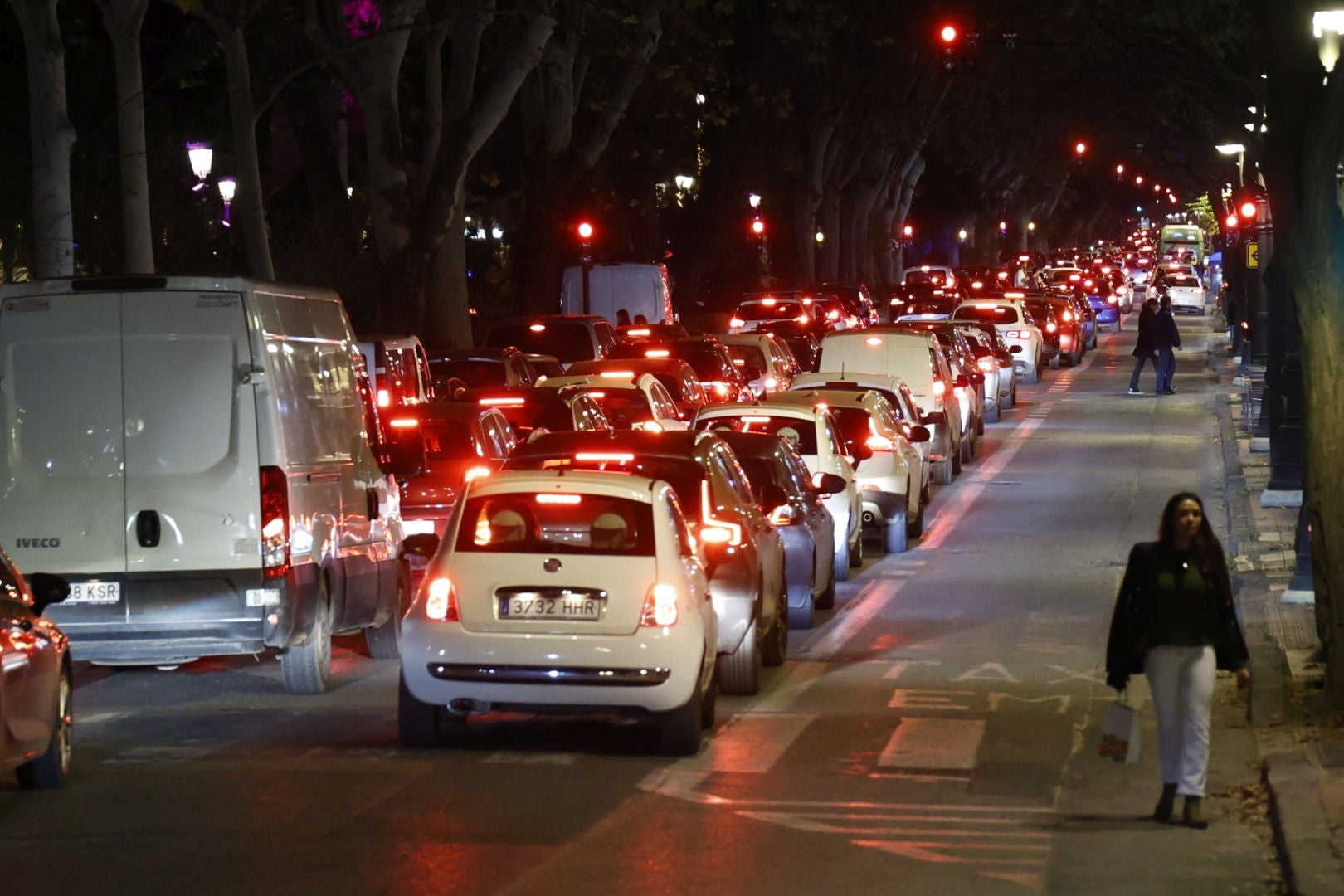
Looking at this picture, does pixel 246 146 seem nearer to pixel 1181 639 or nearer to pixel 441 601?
pixel 441 601

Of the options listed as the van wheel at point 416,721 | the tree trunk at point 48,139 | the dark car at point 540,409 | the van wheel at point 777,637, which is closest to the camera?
the van wheel at point 416,721

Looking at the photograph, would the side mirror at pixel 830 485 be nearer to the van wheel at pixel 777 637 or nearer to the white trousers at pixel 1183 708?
the van wheel at pixel 777 637

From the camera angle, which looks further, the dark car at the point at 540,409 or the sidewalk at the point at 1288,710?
the dark car at the point at 540,409

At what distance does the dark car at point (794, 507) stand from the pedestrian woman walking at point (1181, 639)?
251 inches

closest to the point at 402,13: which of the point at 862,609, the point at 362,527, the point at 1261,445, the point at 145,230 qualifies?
the point at 145,230

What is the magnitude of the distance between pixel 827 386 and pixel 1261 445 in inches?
370

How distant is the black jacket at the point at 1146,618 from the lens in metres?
10.1

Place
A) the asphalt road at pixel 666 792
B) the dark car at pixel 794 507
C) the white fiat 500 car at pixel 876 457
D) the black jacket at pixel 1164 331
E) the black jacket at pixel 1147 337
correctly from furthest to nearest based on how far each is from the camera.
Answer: the black jacket at pixel 1147 337 → the black jacket at pixel 1164 331 → the white fiat 500 car at pixel 876 457 → the dark car at pixel 794 507 → the asphalt road at pixel 666 792

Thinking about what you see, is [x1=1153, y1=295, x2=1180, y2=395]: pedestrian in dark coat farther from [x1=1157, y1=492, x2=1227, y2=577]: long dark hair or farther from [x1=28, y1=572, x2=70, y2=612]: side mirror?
[x1=28, y1=572, x2=70, y2=612]: side mirror

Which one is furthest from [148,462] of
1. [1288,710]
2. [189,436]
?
[1288,710]

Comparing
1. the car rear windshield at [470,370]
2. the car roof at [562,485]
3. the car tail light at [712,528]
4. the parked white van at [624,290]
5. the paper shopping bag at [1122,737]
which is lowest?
the paper shopping bag at [1122,737]

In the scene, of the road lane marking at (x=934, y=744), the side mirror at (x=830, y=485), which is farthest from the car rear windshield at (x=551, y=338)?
the road lane marking at (x=934, y=744)

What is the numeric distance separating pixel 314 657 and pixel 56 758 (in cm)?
337

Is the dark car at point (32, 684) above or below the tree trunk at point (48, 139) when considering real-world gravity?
below
